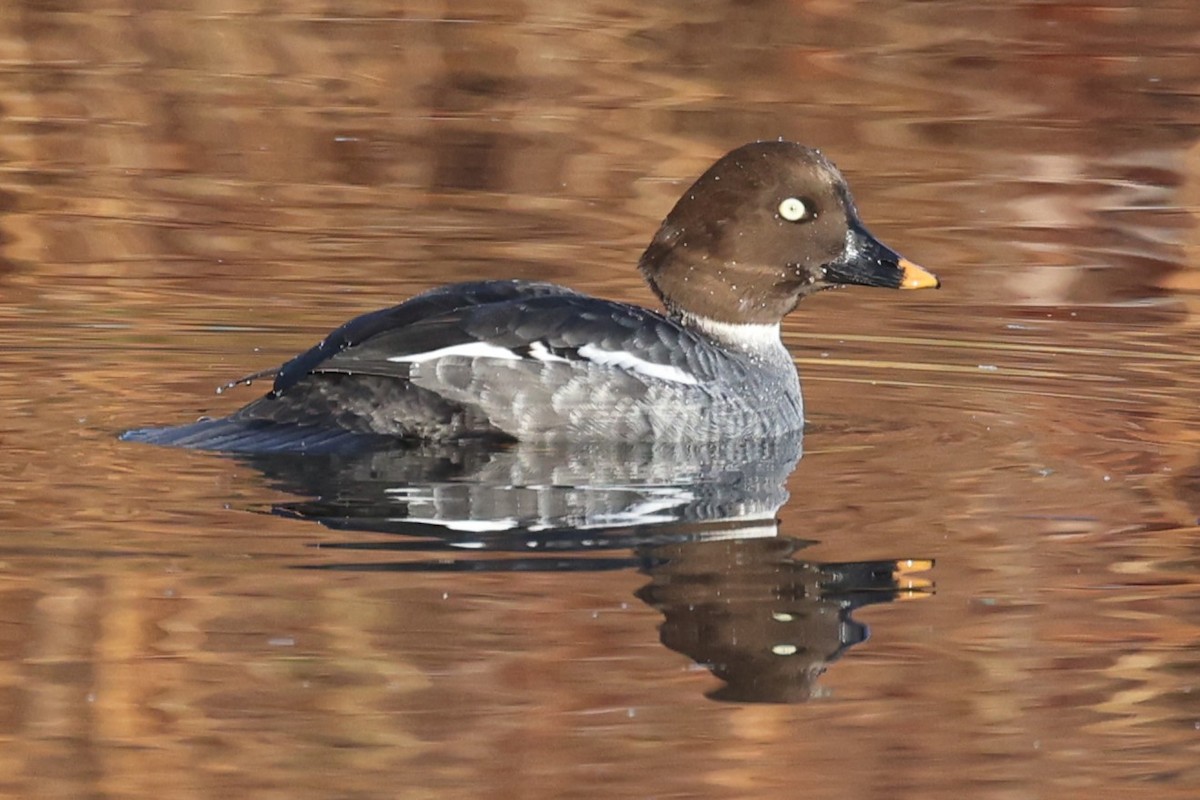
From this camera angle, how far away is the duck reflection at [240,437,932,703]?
5.34m

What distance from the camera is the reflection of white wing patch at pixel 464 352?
6.99 metres

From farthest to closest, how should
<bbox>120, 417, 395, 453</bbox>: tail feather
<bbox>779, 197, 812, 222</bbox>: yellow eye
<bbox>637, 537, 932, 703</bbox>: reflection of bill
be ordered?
<bbox>779, 197, 812, 222</bbox>: yellow eye
<bbox>120, 417, 395, 453</bbox>: tail feather
<bbox>637, 537, 932, 703</bbox>: reflection of bill

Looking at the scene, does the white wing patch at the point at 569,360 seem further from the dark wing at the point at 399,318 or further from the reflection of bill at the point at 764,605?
the reflection of bill at the point at 764,605

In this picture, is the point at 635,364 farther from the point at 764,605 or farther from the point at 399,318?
the point at 764,605

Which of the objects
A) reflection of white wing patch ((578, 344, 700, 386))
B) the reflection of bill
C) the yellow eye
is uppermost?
the yellow eye

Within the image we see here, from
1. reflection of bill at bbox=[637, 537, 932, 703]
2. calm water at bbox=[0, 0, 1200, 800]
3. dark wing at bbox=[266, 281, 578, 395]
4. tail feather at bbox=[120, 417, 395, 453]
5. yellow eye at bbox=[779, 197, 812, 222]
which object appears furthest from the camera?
yellow eye at bbox=[779, 197, 812, 222]

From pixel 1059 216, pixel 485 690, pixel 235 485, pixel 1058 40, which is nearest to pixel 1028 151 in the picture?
pixel 1059 216

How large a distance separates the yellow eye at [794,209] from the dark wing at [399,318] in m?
0.89

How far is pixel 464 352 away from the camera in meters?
7.04

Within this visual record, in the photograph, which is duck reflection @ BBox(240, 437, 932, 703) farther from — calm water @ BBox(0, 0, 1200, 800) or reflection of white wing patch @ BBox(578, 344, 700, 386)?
reflection of white wing patch @ BBox(578, 344, 700, 386)

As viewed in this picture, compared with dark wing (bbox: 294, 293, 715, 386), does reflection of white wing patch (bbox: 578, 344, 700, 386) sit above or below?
below

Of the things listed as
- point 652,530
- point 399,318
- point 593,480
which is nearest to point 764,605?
point 652,530

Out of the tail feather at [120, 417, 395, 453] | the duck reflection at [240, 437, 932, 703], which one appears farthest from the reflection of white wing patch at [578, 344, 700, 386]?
the tail feather at [120, 417, 395, 453]

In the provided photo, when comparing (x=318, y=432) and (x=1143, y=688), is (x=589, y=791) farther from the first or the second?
(x=318, y=432)
